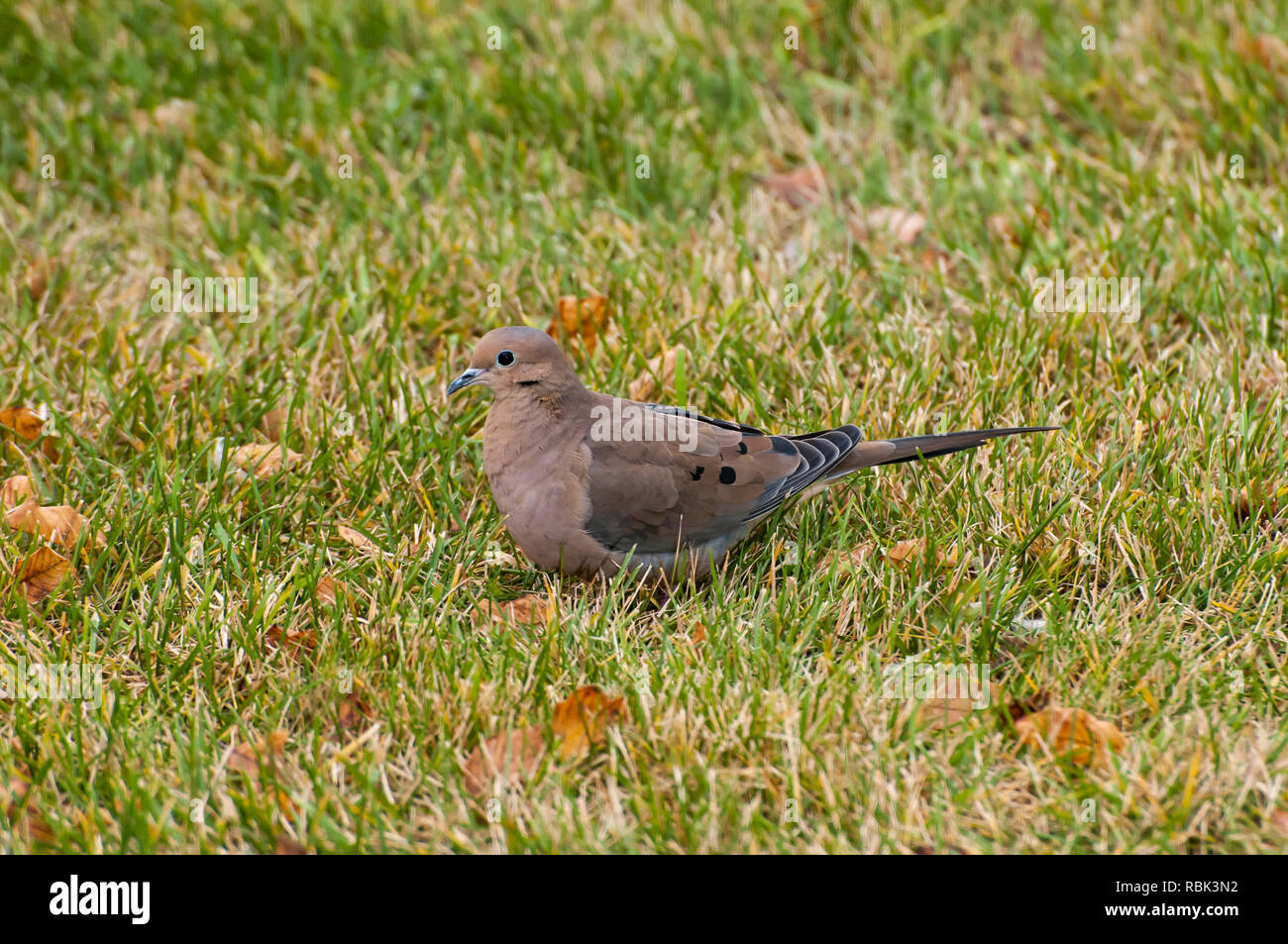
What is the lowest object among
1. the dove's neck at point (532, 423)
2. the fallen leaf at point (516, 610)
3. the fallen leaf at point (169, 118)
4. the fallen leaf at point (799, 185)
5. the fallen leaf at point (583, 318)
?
the fallen leaf at point (516, 610)

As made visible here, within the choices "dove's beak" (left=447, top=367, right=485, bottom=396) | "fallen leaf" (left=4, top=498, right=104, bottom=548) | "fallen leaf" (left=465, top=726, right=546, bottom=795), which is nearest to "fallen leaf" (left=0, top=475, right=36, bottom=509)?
"fallen leaf" (left=4, top=498, right=104, bottom=548)

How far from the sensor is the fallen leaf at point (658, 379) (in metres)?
4.29

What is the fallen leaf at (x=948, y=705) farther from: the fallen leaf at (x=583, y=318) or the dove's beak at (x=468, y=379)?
the fallen leaf at (x=583, y=318)

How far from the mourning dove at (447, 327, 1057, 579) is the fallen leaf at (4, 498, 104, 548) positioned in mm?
1147

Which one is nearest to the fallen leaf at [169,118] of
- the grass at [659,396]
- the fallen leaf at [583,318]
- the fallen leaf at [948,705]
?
the grass at [659,396]

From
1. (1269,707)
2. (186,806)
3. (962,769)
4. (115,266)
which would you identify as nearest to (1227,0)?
(1269,707)

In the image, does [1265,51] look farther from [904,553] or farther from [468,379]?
[468,379]

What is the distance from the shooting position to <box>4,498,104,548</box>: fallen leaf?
140 inches

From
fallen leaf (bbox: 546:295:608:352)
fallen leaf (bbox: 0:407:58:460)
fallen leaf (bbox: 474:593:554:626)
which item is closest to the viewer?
fallen leaf (bbox: 474:593:554:626)

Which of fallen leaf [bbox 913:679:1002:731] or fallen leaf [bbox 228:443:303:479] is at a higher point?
fallen leaf [bbox 228:443:303:479]

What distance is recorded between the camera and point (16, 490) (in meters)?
3.79

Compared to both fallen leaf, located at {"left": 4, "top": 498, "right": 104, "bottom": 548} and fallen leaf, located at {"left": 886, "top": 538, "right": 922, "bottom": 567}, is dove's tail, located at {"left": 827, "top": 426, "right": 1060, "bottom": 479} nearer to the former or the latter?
fallen leaf, located at {"left": 886, "top": 538, "right": 922, "bottom": 567}

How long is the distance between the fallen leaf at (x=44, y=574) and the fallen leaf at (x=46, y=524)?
104 millimetres

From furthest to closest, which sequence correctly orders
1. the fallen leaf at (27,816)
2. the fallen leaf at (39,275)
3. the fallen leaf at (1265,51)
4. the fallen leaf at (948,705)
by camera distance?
1. the fallen leaf at (1265,51)
2. the fallen leaf at (39,275)
3. the fallen leaf at (948,705)
4. the fallen leaf at (27,816)
